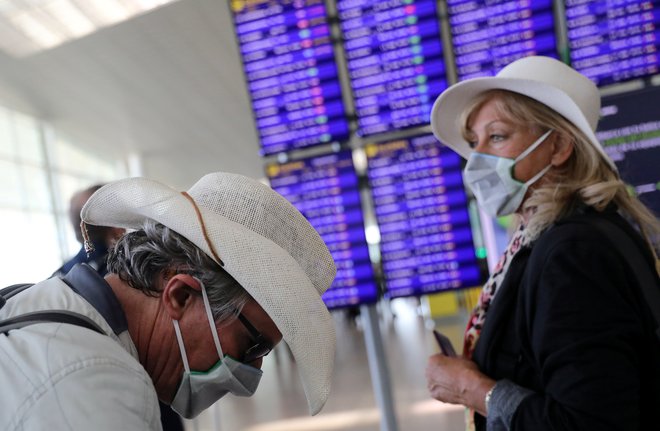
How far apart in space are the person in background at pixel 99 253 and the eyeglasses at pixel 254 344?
1.04ft

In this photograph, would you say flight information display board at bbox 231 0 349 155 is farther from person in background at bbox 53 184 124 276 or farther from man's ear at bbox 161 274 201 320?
man's ear at bbox 161 274 201 320

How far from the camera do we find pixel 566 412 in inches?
59.0

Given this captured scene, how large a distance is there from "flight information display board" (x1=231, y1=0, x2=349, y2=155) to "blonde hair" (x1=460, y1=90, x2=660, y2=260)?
1427mm

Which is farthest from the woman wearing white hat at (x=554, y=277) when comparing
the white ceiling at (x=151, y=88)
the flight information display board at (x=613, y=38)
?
the white ceiling at (x=151, y=88)

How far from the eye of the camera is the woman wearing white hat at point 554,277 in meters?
1.48

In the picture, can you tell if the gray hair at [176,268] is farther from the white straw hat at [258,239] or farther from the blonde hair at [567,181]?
the blonde hair at [567,181]

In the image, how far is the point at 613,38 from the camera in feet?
10.5

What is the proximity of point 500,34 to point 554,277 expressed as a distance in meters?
2.08

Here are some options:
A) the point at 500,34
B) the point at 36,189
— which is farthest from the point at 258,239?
the point at 36,189

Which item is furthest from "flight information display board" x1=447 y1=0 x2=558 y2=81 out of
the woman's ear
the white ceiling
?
the white ceiling

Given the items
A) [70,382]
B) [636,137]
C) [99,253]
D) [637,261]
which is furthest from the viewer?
[636,137]

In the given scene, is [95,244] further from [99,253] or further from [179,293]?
[179,293]

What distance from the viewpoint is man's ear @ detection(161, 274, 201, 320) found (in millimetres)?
1117

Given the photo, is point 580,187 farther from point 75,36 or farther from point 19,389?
point 75,36
